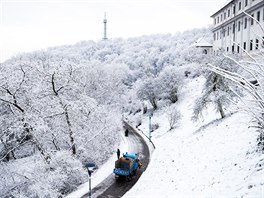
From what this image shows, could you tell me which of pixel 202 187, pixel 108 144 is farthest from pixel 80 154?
pixel 202 187

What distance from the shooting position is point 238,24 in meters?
40.6

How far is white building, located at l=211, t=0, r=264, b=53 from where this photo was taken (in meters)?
33.0

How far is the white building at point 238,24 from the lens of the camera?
33031 millimetres

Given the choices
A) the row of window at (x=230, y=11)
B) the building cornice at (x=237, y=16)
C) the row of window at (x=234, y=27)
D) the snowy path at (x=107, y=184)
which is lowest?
the snowy path at (x=107, y=184)

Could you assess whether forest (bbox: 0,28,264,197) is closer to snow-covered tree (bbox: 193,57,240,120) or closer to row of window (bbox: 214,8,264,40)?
snow-covered tree (bbox: 193,57,240,120)

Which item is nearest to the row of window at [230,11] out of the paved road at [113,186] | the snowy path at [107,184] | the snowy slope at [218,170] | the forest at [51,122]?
the forest at [51,122]

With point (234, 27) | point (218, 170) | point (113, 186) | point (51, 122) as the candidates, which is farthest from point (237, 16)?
point (218, 170)

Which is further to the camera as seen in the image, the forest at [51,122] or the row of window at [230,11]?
the row of window at [230,11]

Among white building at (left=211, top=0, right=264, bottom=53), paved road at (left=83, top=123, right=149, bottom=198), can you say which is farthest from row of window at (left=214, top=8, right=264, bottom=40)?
paved road at (left=83, top=123, right=149, bottom=198)

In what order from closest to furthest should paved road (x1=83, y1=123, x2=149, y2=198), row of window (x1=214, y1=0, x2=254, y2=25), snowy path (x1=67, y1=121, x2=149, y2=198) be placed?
paved road (x1=83, y1=123, x2=149, y2=198) → snowy path (x1=67, y1=121, x2=149, y2=198) → row of window (x1=214, y1=0, x2=254, y2=25)

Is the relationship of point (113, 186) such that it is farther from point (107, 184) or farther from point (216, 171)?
point (216, 171)

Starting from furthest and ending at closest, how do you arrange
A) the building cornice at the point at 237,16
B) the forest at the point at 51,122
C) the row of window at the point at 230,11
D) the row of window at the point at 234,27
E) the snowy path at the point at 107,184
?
1. the row of window at the point at 230,11
2. the row of window at the point at 234,27
3. the building cornice at the point at 237,16
4. the snowy path at the point at 107,184
5. the forest at the point at 51,122

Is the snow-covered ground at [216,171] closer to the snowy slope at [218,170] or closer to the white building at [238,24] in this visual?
the snowy slope at [218,170]

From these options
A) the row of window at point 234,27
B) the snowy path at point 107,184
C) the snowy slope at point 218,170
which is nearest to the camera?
the snowy slope at point 218,170
